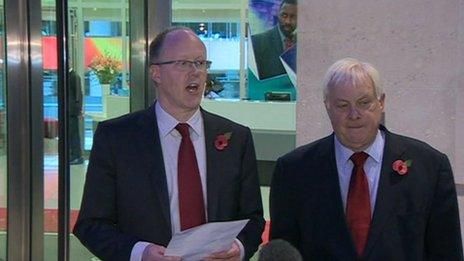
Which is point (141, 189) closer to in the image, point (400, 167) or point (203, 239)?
point (203, 239)

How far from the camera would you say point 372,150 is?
2197 millimetres

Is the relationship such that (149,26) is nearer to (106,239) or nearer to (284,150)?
(106,239)

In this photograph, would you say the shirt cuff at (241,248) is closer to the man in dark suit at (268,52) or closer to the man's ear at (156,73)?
the man's ear at (156,73)

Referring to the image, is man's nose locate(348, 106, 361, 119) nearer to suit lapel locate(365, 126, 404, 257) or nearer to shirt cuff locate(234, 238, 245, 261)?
suit lapel locate(365, 126, 404, 257)

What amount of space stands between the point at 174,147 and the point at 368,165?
2.05ft

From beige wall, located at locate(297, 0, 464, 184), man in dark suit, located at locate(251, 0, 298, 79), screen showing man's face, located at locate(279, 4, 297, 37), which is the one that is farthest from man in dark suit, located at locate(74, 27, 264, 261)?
man in dark suit, located at locate(251, 0, 298, 79)

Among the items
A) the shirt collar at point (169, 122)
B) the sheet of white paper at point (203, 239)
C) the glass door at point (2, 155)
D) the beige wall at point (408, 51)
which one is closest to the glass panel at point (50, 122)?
the glass door at point (2, 155)

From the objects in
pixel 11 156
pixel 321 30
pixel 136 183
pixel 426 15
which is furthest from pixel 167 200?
pixel 11 156

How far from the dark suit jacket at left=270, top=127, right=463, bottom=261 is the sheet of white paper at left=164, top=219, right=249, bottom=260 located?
26 centimetres

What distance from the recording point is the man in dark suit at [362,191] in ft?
6.90

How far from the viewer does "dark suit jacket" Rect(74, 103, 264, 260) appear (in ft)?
7.38

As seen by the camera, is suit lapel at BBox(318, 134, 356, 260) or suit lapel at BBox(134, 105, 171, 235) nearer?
suit lapel at BBox(318, 134, 356, 260)

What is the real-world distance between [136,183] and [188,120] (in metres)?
0.26

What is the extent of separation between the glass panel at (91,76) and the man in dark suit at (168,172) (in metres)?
2.21
